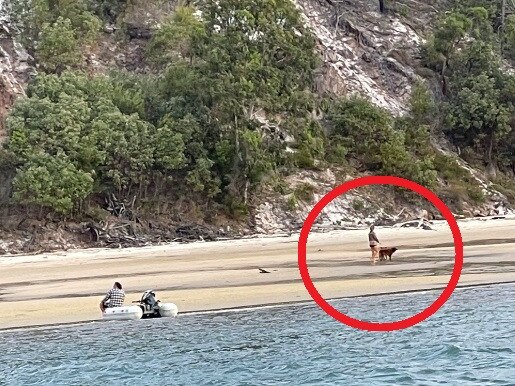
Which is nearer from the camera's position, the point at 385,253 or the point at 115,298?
the point at 115,298

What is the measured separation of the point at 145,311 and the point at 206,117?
1078 inches

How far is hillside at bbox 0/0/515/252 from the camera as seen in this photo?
147ft

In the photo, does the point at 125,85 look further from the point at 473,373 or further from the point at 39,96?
the point at 473,373

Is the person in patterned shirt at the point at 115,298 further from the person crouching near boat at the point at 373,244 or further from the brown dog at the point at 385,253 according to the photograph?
the brown dog at the point at 385,253

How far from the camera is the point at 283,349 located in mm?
18703

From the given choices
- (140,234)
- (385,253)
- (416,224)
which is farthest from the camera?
(416,224)

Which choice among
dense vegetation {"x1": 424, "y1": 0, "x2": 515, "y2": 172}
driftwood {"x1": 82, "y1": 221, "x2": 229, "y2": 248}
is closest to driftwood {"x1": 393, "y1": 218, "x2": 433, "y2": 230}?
driftwood {"x1": 82, "y1": 221, "x2": 229, "y2": 248}

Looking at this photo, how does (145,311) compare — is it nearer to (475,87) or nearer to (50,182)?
(50,182)

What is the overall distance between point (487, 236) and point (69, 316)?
23.2 meters

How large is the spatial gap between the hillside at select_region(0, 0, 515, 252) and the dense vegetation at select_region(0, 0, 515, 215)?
101 mm

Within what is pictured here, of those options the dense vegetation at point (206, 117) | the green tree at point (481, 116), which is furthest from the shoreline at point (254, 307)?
the green tree at point (481, 116)

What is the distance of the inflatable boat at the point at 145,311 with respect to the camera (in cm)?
2192

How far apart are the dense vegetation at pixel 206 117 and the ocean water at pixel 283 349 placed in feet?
78.2

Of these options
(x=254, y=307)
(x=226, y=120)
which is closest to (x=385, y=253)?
(x=254, y=307)
